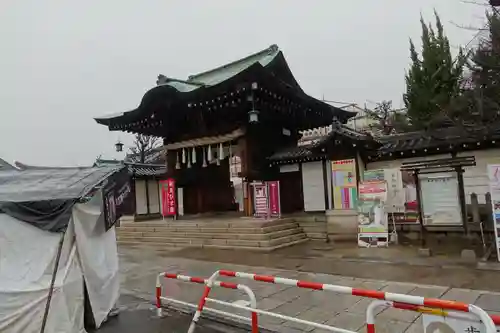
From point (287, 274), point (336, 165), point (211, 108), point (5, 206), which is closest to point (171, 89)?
point (211, 108)

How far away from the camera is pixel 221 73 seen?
20.0 metres

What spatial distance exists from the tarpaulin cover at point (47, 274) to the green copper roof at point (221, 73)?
10.2 metres

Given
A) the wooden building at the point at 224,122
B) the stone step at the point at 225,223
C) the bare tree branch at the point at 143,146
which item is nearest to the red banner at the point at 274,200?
the stone step at the point at 225,223

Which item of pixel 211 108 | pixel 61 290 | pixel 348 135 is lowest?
pixel 61 290

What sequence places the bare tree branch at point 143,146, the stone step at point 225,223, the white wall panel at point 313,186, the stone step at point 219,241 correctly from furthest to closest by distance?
the bare tree branch at point 143,146
the white wall panel at point 313,186
the stone step at point 225,223
the stone step at point 219,241

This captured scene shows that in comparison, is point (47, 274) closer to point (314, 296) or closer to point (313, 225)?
point (314, 296)

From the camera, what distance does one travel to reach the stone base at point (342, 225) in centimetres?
1152

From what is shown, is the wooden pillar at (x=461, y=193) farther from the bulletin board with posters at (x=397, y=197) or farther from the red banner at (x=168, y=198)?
the red banner at (x=168, y=198)

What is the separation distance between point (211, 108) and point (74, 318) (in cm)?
1079

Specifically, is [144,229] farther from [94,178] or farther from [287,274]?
[94,178]

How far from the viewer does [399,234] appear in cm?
1184

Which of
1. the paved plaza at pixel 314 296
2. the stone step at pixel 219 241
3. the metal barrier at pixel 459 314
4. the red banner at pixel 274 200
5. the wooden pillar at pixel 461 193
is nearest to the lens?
the metal barrier at pixel 459 314

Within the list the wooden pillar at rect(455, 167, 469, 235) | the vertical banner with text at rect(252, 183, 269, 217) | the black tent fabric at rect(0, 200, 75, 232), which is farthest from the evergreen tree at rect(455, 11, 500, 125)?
the black tent fabric at rect(0, 200, 75, 232)

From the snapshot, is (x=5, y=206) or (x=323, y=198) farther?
(x=323, y=198)
